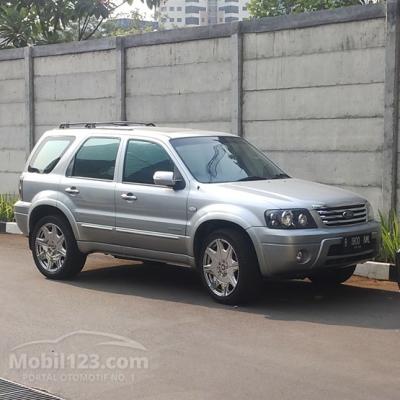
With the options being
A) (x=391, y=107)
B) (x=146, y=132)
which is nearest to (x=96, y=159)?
(x=146, y=132)

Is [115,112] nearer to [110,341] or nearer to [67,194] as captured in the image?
[67,194]

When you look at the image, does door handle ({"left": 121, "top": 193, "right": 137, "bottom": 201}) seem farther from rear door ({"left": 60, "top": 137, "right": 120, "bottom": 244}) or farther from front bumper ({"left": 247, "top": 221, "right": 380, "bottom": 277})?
front bumper ({"left": 247, "top": 221, "right": 380, "bottom": 277})

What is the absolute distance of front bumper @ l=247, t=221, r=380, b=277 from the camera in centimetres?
710

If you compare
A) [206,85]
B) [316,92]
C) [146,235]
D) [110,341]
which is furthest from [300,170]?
[110,341]

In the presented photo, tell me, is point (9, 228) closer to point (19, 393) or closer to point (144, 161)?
point (144, 161)

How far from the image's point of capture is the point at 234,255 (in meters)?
7.41

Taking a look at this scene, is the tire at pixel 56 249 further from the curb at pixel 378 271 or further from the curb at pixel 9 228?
the curb at pixel 9 228

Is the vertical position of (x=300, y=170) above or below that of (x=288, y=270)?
above

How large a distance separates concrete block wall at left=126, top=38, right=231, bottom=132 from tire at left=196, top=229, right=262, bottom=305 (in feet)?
14.6

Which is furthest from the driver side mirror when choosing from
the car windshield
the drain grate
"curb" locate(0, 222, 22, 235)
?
"curb" locate(0, 222, 22, 235)

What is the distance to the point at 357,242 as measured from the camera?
7.55 metres

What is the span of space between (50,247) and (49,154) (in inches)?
47.1

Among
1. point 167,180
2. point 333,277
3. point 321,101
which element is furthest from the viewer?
point 321,101

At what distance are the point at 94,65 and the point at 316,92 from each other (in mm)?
4865
